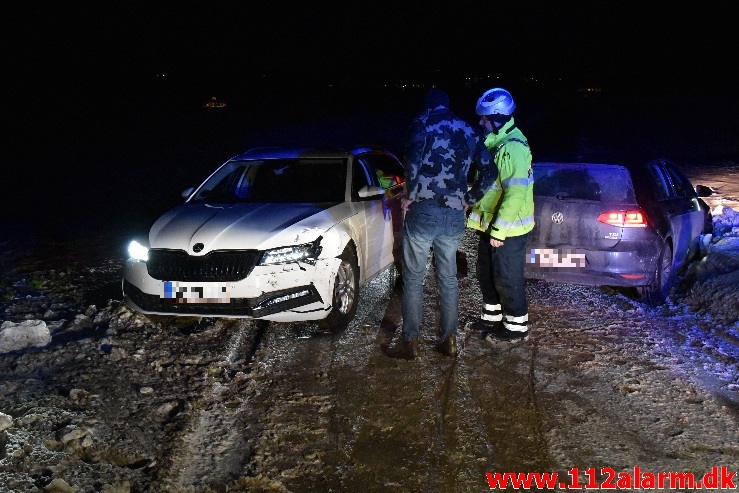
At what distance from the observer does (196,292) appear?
524cm

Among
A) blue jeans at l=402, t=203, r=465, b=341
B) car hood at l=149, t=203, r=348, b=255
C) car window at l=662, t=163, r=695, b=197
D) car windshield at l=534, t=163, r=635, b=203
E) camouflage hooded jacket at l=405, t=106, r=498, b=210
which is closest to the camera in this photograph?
camouflage hooded jacket at l=405, t=106, r=498, b=210

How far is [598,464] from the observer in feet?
12.1

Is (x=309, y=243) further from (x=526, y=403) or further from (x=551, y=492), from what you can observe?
(x=551, y=492)

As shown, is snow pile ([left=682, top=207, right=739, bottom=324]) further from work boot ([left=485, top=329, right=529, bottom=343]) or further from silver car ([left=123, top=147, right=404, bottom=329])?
silver car ([left=123, top=147, right=404, bottom=329])

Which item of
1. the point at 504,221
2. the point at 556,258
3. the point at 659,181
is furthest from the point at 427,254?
the point at 659,181

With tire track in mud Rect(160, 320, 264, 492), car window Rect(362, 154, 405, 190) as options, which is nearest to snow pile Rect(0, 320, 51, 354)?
tire track in mud Rect(160, 320, 264, 492)

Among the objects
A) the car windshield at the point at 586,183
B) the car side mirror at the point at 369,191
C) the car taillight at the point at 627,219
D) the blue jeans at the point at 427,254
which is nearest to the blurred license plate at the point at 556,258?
the car taillight at the point at 627,219

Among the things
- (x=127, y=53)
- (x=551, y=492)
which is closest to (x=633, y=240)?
(x=551, y=492)

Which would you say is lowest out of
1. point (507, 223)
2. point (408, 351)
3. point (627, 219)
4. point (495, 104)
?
point (408, 351)

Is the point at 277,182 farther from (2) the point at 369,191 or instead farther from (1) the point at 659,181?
(1) the point at 659,181

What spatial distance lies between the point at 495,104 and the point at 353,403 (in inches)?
95.1

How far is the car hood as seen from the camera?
17.4ft

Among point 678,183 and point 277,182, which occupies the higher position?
point 277,182

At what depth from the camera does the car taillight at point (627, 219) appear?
600 centimetres
